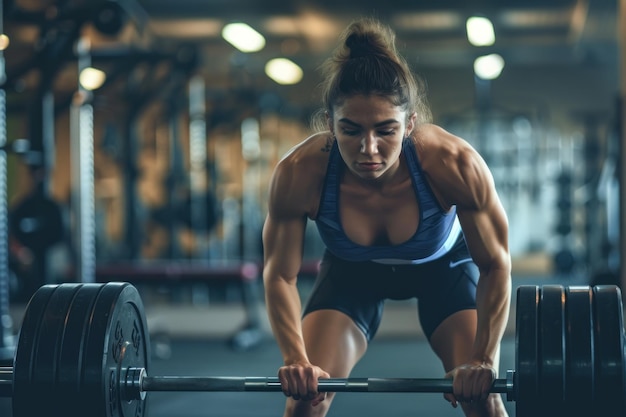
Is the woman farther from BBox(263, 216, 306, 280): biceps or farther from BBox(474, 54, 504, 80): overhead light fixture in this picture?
BBox(474, 54, 504, 80): overhead light fixture

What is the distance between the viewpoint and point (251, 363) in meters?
4.27

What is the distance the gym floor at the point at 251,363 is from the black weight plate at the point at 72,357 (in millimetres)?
A: 336

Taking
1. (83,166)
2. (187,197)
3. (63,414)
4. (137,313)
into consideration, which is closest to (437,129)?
(137,313)

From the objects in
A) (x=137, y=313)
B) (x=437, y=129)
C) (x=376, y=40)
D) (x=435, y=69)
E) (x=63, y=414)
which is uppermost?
Answer: (x=435, y=69)

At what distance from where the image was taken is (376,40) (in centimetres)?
178

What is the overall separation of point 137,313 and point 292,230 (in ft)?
1.49

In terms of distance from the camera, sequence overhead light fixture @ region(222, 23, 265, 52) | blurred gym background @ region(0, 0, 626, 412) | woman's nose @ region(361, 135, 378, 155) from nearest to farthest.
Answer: woman's nose @ region(361, 135, 378, 155) < blurred gym background @ region(0, 0, 626, 412) < overhead light fixture @ region(222, 23, 265, 52)

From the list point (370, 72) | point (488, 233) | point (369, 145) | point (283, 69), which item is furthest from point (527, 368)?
point (283, 69)

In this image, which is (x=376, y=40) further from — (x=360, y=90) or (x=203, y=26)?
(x=203, y=26)

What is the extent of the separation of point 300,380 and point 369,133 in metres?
0.51

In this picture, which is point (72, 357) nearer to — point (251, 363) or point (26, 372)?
point (26, 372)

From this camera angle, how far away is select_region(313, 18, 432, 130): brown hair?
5.49 feet

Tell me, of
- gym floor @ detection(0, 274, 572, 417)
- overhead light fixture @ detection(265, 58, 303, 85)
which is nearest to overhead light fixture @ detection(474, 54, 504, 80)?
overhead light fixture @ detection(265, 58, 303, 85)

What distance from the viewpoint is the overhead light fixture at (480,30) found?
5.89 meters
